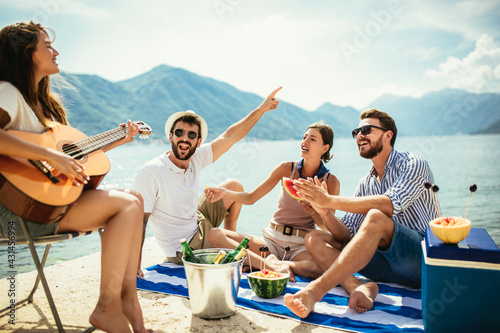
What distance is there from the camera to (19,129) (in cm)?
272

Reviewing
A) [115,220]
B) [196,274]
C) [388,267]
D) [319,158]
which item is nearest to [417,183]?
[388,267]

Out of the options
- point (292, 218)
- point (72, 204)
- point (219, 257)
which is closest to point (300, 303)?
point (219, 257)

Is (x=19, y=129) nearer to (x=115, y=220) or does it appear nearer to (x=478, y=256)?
(x=115, y=220)

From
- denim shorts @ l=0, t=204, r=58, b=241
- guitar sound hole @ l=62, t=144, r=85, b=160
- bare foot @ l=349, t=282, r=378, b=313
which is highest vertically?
guitar sound hole @ l=62, t=144, r=85, b=160

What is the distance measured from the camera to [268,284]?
362 centimetres

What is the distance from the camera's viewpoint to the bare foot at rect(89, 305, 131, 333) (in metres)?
2.49

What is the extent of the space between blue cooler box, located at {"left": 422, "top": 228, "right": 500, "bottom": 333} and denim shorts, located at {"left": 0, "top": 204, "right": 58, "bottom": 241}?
2898 millimetres

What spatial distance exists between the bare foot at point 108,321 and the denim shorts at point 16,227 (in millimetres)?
719

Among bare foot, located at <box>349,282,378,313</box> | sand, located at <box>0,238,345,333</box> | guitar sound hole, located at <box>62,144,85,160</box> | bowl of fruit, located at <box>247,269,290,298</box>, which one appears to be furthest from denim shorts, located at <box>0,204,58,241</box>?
bare foot, located at <box>349,282,378,313</box>

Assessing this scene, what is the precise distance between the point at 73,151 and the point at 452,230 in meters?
3.11

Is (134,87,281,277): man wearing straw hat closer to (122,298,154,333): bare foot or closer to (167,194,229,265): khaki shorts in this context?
(167,194,229,265): khaki shorts

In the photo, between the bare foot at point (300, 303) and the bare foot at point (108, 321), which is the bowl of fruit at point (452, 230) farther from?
the bare foot at point (108, 321)

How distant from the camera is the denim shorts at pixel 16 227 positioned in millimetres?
2572

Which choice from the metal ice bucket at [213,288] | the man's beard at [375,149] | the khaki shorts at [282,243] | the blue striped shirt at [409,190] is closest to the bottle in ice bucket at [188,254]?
the metal ice bucket at [213,288]
